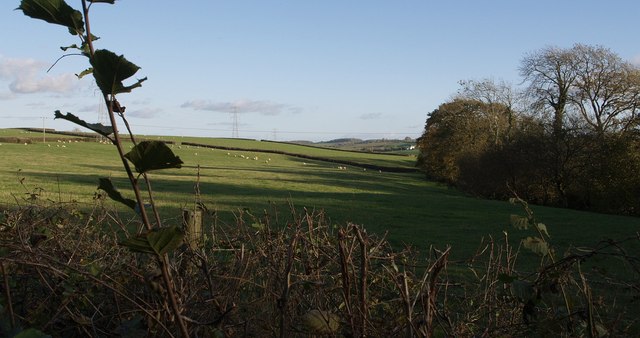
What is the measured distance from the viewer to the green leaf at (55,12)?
65.9 inches

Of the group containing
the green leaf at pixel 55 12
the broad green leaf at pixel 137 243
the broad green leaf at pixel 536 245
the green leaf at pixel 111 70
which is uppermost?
the green leaf at pixel 55 12

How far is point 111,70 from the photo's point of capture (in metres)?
1.64

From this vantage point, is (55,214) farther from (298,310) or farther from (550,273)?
(550,273)

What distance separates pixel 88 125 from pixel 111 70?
180 mm

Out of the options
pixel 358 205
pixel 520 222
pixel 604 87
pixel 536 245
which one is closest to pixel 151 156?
pixel 536 245

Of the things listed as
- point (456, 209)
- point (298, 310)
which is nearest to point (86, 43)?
point (298, 310)

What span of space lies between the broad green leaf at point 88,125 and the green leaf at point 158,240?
0.30m

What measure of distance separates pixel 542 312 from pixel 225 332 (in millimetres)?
1419

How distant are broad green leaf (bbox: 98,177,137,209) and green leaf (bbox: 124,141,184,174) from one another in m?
0.12

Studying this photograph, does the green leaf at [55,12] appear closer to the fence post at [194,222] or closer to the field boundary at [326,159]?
the fence post at [194,222]

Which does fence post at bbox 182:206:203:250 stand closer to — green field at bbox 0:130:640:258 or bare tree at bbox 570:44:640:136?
green field at bbox 0:130:640:258

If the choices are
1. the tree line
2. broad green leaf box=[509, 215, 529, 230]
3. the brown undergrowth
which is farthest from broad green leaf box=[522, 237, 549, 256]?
the tree line

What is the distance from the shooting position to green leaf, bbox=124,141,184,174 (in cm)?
164

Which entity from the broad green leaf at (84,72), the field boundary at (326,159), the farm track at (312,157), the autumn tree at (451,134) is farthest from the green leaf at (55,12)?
the field boundary at (326,159)
